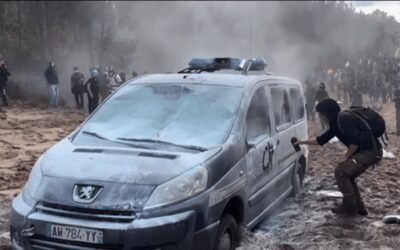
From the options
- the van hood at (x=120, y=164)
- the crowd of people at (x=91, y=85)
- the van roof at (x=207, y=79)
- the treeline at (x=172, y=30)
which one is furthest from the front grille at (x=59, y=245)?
the treeline at (x=172, y=30)

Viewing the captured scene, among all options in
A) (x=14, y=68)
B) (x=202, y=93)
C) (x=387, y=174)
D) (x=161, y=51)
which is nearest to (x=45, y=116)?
(x=14, y=68)

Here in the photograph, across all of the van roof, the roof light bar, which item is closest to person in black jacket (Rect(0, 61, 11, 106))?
the roof light bar

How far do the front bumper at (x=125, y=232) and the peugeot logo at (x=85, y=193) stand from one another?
13cm

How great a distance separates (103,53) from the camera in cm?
2670

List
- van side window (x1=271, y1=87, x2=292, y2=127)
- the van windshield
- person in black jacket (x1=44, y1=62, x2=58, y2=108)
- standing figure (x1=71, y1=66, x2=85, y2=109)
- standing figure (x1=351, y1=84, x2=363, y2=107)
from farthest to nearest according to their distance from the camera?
standing figure (x1=71, y1=66, x2=85, y2=109)
person in black jacket (x1=44, y1=62, x2=58, y2=108)
standing figure (x1=351, y1=84, x2=363, y2=107)
van side window (x1=271, y1=87, x2=292, y2=127)
the van windshield

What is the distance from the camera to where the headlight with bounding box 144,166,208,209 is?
3193mm

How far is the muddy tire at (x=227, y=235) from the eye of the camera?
3.53 meters

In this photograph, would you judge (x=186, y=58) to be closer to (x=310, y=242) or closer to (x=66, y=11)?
(x=66, y=11)

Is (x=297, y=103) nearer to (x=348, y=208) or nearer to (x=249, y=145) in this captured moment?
(x=348, y=208)

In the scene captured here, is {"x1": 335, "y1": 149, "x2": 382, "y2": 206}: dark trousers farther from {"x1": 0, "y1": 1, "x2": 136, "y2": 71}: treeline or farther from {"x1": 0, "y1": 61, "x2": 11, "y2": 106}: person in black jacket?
{"x1": 0, "y1": 1, "x2": 136, "y2": 71}: treeline

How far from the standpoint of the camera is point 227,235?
3.69m

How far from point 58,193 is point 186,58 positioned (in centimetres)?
3029

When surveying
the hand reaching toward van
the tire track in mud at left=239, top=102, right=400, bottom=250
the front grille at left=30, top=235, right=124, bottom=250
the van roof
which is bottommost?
the tire track in mud at left=239, top=102, right=400, bottom=250

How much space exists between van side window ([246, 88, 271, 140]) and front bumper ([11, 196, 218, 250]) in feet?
3.86
